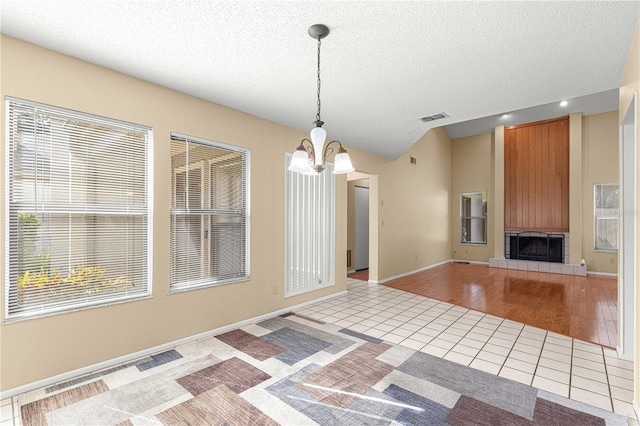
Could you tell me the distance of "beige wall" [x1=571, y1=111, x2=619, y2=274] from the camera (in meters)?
7.03

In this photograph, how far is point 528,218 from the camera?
791cm

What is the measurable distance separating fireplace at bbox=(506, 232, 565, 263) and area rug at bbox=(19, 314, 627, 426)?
264 inches

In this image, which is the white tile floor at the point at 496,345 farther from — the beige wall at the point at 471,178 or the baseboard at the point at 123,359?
the beige wall at the point at 471,178

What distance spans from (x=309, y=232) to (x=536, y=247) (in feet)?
21.6

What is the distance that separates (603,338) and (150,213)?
4.92 m

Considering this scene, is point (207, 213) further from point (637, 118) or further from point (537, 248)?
point (537, 248)

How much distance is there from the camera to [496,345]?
3170 millimetres

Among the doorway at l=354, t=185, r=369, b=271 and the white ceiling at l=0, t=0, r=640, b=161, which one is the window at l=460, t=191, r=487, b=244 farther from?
the white ceiling at l=0, t=0, r=640, b=161

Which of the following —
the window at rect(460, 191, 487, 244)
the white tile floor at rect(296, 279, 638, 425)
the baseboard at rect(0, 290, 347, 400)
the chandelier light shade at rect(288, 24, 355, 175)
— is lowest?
the white tile floor at rect(296, 279, 638, 425)

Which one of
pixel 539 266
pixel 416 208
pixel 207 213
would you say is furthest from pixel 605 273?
pixel 207 213

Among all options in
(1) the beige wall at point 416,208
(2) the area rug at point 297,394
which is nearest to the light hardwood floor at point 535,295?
(1) the beige wall at point 416,208

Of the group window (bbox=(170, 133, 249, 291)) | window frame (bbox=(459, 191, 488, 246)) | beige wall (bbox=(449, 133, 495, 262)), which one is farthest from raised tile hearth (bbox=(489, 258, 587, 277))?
window (bbox=(170, 133, 249, 291))

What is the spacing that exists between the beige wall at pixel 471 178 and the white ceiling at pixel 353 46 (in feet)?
19.4

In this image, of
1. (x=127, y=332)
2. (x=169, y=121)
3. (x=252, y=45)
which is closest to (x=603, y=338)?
(x=252, y=45)
